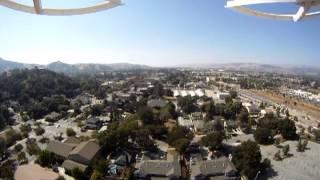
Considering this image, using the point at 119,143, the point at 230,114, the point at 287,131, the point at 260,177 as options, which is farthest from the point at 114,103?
the point at 260,177

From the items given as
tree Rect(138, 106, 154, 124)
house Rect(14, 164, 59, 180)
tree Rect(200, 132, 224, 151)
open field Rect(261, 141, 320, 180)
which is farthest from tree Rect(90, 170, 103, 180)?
tree Rect(138, 106, 154, 124)

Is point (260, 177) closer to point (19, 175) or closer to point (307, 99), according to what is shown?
point (19, 175)

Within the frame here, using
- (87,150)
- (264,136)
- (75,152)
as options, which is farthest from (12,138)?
(264,136)

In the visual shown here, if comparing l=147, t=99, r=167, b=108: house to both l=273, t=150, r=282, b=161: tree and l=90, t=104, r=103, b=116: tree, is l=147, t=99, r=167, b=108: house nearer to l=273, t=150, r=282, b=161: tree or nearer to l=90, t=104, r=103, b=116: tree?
l=90, t=104, r=103, b=116: tree

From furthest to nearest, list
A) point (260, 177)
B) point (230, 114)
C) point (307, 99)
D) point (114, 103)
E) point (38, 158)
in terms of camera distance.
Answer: point (307, 99)
point (114, 103)
point (230, 114)
point (38, 158)
point (260, 177)

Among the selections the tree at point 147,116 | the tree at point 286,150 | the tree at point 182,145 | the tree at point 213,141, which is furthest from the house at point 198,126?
the tree at point 286,150

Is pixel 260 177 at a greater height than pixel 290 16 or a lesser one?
lesser
